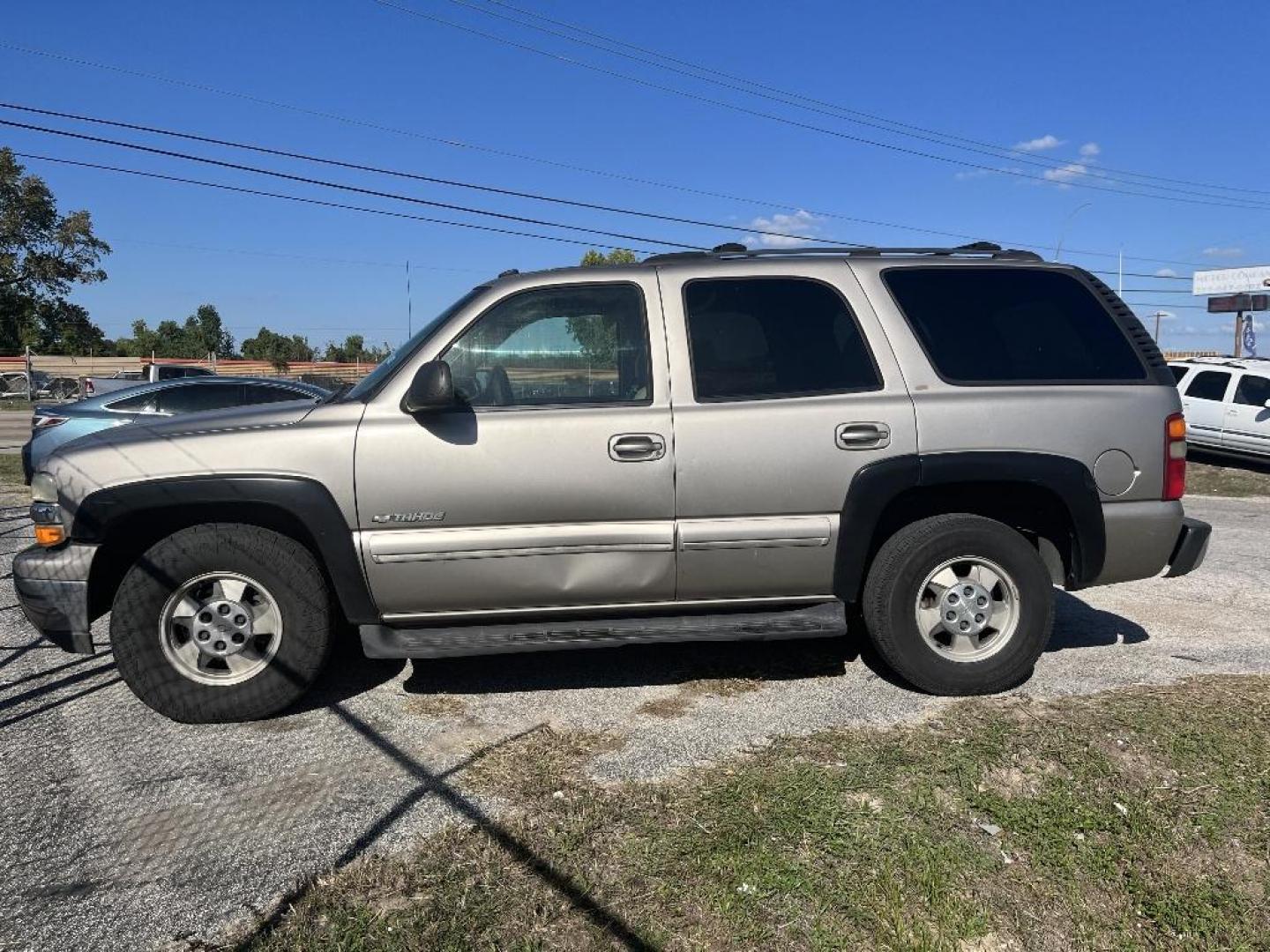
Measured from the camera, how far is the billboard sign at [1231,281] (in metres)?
47.2

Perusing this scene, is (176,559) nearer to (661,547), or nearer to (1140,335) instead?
(661,547)

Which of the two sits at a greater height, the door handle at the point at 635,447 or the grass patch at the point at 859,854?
the door handle at the point at 635,447

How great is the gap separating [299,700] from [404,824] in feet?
4.29

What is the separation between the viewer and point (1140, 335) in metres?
4.23

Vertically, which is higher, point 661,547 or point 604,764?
point 661,547

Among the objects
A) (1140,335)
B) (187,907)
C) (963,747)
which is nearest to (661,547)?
(963,747)

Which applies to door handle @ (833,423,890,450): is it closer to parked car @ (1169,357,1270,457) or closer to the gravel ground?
the gravel ground

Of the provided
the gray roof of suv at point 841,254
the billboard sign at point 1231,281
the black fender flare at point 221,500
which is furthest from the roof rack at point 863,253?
the billboard sign at point 1231,281

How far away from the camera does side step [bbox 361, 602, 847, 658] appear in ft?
12.2

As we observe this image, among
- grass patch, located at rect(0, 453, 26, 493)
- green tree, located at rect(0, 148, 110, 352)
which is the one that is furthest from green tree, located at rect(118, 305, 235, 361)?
grass patch, located at rect(0, 453, 26, 493)

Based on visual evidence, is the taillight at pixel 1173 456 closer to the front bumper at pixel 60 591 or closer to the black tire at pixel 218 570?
the black tire at pixel 218 570

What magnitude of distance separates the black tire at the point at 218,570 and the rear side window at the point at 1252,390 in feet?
49.7

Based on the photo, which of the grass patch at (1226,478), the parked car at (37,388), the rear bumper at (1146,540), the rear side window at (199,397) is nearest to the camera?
the rear bumper at (1146,540)

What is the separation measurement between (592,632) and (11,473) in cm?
1177
